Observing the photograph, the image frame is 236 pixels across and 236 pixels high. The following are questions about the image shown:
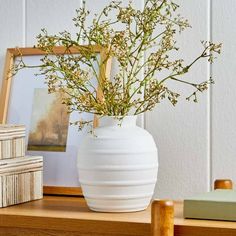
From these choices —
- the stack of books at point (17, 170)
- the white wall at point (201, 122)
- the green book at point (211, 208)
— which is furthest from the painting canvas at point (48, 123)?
the green book at point (211, 208)

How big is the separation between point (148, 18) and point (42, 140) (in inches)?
16.5

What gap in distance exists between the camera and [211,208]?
1.20m

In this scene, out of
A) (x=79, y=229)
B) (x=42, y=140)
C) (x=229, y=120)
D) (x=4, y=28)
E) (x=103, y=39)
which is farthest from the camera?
(x=4, y=28)

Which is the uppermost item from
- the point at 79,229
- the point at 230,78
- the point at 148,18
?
the point at 148,18

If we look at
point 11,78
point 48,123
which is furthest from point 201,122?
point 11,78

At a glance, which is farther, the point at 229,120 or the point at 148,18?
the point at 229,120

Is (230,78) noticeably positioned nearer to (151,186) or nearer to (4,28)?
(151,186)

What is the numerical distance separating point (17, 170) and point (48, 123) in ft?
0.60

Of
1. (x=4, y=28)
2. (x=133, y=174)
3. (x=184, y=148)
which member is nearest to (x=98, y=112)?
(x=133, y=174)

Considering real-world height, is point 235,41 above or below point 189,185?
above

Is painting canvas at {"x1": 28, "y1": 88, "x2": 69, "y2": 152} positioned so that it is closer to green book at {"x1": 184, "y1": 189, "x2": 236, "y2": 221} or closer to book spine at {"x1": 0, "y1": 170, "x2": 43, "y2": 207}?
book spine at {"x1": 0, "y1": 170, "x2": 43, "y2": 207}

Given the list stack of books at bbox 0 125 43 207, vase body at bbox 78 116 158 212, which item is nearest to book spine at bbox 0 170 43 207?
stack of books at bbox 0 125 43 207

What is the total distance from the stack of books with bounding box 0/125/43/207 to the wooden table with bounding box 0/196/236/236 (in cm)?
4

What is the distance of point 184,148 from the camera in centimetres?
150
